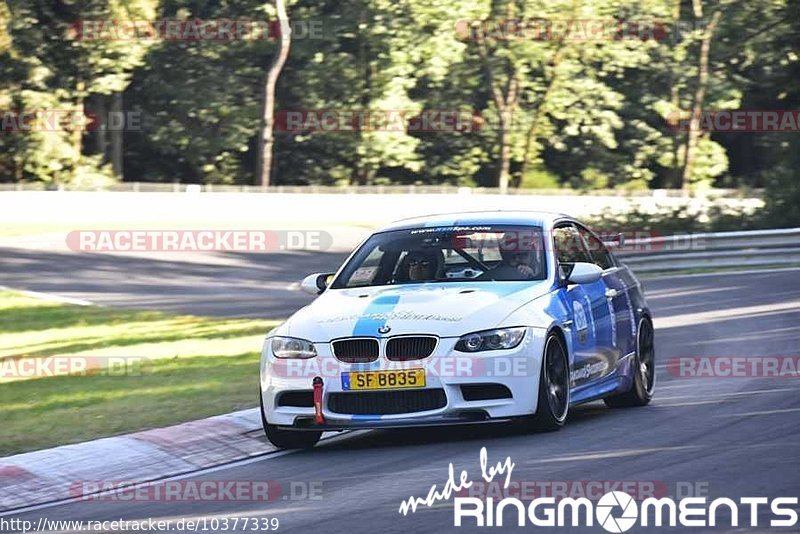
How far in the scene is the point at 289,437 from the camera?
9.98 metres

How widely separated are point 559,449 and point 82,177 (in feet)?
129

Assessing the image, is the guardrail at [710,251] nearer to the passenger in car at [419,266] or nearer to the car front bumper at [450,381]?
the passenger in car at [419,266]

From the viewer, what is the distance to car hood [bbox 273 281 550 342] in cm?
949

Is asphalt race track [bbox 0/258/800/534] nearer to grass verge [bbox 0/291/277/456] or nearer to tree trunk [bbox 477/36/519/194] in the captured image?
grass verge [bbox 0/291/277/456]

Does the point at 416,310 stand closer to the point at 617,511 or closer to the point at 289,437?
the point at 289,437

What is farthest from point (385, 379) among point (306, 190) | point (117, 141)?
point (117, 141)

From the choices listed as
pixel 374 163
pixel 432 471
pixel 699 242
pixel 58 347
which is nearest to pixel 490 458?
pixel 432 471

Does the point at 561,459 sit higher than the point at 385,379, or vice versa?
the point at 385,379

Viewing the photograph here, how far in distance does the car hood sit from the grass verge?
79.6 inches

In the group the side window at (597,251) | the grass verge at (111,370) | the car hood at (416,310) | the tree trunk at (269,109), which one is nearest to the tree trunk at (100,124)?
the tree trunk at (269,109)

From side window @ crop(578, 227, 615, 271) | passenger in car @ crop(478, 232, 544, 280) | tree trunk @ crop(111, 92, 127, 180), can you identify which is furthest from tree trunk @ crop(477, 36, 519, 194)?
passenger in car @ crop(478, 232, 544, 280)

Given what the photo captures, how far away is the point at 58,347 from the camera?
1698 centimetres

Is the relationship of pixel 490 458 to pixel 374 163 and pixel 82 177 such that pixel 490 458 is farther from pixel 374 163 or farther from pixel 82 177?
pixel 374 163

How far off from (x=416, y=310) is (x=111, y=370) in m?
6.06
